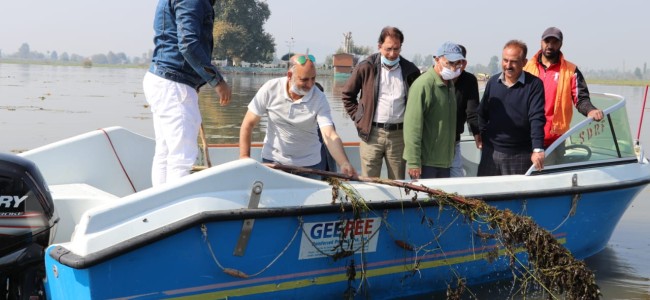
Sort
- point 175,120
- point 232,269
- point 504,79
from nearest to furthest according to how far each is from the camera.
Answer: point 232,269
point 175,120
point 504,79

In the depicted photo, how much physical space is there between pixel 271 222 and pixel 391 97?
1763mm

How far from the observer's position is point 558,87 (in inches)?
233

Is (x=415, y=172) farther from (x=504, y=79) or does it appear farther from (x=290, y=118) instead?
(x=504, y=79)

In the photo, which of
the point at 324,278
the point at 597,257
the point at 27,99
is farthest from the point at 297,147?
the point at 27,99

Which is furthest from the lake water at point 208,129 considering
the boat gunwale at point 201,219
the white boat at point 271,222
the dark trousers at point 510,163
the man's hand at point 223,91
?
the man's hand at point 223,91

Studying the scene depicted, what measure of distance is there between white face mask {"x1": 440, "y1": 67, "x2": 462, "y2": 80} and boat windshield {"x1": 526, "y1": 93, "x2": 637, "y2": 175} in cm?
96

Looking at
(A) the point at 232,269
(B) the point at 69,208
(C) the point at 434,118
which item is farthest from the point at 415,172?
(B) the point at 69,208

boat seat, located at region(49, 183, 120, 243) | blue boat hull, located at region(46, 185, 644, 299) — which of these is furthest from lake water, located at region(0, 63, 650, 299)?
boat seat, located at region(49, 183, 120, 243)

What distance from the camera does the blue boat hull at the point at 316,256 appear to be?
3.84m

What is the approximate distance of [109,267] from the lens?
3.76m

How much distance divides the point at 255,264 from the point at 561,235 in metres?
2.64

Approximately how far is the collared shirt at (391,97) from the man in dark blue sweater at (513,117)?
67 cm

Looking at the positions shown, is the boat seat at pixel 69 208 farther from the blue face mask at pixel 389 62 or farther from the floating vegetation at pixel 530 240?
the blue face mask at pixel 389 62

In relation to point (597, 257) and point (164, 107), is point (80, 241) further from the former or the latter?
point (597, 257)
